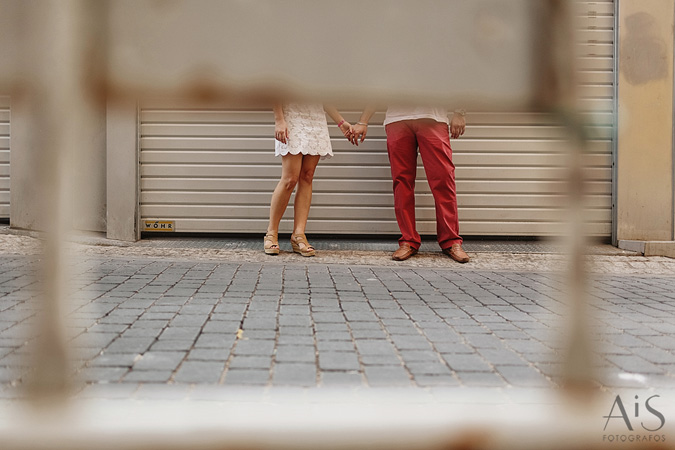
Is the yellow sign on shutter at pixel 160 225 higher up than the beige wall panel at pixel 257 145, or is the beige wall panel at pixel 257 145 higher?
the beige wall panel at pixel 257 145

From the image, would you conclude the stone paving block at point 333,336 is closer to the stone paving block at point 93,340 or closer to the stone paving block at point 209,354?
the stone paving block at point 209,354

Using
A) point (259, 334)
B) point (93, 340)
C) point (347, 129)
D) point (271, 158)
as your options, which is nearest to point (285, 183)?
point (347, 129)

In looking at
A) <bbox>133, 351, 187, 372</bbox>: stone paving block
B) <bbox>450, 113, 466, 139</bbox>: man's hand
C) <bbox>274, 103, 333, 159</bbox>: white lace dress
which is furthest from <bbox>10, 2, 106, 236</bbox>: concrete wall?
<bbox>274, 103, 333, 159</bbox>: white lace dress

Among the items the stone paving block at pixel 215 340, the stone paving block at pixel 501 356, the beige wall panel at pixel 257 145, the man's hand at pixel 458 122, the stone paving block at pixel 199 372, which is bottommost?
the stone paving block at pixel 501 356

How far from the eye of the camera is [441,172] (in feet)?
16.2

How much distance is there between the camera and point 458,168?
20.0ft

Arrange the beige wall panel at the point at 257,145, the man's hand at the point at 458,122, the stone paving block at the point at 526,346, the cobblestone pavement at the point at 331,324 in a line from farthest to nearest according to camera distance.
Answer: the beige wall panel at the point at 257,145
the stone paving block at the point at 526,346
the cobblestone pavement at the point at 331,324
the man's hand at the point at 458,122

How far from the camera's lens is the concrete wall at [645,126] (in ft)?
19.0

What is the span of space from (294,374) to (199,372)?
326 millimetres

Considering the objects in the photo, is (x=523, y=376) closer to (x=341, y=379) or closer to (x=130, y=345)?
(x=341, y=379)

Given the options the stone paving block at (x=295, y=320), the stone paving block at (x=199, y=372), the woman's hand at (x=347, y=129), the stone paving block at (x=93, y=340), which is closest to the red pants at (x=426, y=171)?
the woman's hand at (x=347, y=129)

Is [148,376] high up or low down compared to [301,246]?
down

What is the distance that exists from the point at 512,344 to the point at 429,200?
369cm

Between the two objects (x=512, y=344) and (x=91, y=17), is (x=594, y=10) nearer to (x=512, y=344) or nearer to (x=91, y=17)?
(x=91, y=17)
